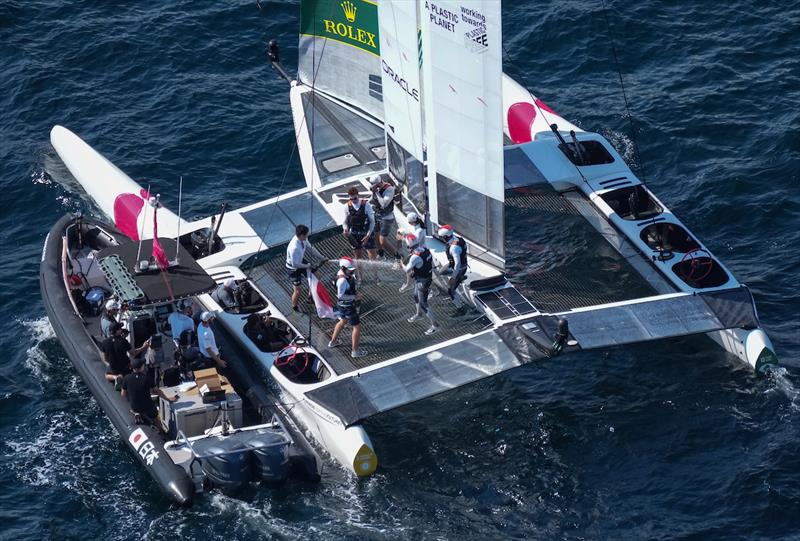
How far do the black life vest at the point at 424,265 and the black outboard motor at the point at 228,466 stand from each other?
4.43 meters

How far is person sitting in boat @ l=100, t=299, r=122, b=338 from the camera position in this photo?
79.9 ft

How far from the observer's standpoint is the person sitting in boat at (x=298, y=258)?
2462cm

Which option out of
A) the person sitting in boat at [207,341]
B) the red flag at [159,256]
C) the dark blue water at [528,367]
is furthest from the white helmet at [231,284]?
the dark blue water at [528,367]

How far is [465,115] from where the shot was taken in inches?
935

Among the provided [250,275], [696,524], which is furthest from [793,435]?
[250,275]

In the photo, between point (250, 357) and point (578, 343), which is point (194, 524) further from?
point (578, 343)

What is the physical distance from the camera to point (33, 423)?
24125 millimetres

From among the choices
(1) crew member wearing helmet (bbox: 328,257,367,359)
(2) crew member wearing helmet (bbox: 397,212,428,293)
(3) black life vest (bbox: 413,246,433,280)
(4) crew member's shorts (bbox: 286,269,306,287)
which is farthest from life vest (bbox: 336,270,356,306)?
(4) crew member's shorts (bbox: 286,269,306,287)

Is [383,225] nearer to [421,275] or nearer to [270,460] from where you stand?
[421,275]

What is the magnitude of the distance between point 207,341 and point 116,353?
160 centimetres

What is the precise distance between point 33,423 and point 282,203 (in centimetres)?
680

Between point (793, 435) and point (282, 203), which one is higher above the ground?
point (282, 203)

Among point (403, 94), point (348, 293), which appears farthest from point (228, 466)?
point (403, 94)

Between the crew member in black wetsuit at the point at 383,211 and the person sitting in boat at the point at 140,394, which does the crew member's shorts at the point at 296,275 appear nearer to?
the crew member in black wetsuit at the point at 383,211
